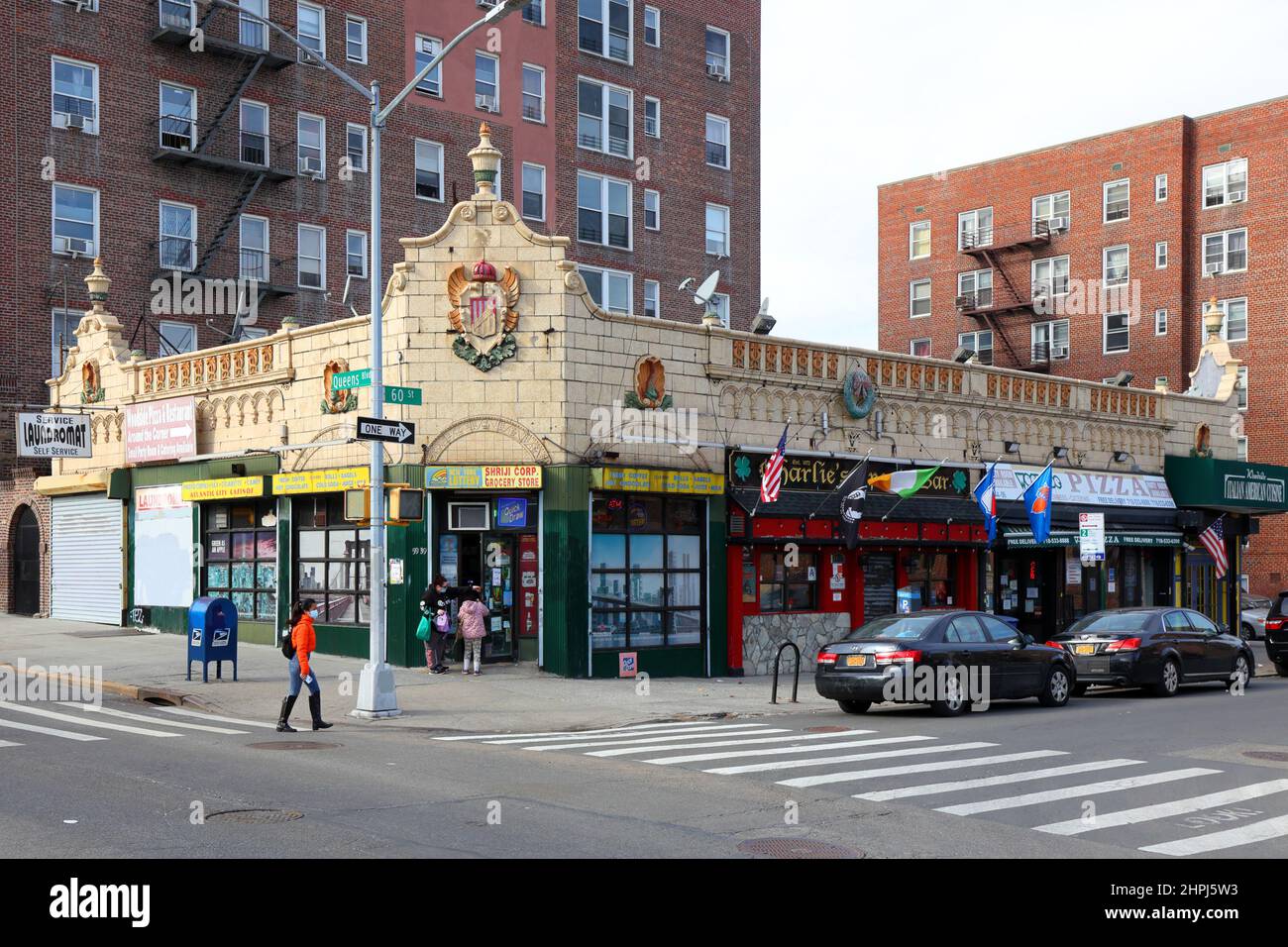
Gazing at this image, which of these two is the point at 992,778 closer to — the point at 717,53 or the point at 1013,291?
the point at 717,53

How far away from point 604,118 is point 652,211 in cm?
355

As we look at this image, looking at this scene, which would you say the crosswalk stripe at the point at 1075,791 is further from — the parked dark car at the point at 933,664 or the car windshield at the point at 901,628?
the car windshield at the point at 901,628

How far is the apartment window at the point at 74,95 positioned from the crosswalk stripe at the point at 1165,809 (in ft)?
109

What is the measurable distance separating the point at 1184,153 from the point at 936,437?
1271 inches

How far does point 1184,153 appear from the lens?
55500 millimetres

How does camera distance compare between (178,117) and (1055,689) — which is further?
(178,117)

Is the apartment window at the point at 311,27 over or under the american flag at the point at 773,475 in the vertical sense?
over

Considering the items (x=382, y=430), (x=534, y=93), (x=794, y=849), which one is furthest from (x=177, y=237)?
(x=794, y=849)

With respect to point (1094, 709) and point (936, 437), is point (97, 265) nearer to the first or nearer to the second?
point (936, 437)

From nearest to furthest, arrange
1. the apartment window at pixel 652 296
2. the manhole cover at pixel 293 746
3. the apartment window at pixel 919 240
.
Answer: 1. the manhole cover at pixel 293 746
2. the apartment window at pixel 652 296
3. the apartment window at pixel 919 240

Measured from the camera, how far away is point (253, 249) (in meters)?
39.5

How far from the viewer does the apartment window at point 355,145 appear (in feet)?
136

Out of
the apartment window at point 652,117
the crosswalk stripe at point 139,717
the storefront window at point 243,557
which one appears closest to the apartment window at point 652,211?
the apartment window at point 652,117
